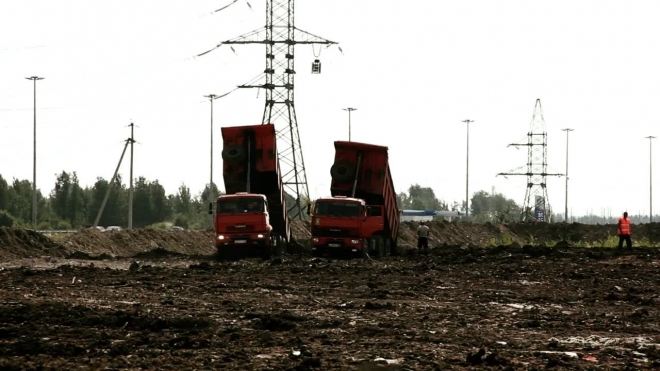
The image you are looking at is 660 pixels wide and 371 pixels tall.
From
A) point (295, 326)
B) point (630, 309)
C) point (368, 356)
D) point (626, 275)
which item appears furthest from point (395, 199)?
point (368, 356)

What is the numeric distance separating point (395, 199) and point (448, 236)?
3513 centimetres

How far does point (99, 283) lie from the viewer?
24.8 m

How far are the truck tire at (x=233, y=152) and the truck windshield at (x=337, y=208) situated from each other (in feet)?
11.6

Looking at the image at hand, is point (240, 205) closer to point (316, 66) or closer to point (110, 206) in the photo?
point (316, 66)

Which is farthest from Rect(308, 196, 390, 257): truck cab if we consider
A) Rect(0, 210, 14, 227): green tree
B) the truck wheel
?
Rect(0, 210, 14, 227): green tree

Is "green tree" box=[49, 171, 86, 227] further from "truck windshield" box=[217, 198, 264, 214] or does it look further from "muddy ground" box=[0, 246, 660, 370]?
"muddy ground" box=[0, 246, 660, 370]

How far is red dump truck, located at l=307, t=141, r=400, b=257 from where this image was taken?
40000mm

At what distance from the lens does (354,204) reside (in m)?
39.8

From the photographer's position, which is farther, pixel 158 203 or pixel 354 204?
pixel 158 203

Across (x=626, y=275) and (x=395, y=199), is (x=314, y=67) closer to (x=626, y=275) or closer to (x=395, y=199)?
(x=395, y=199)

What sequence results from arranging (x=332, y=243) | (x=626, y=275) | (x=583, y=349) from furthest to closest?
(x=332, y=243) < (x=626, y=275) < (x=583, y=349)

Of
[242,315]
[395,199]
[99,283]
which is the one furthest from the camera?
[395,199]

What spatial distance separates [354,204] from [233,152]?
4.86 m

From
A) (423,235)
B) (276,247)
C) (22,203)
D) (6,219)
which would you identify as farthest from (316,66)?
(22,203)
